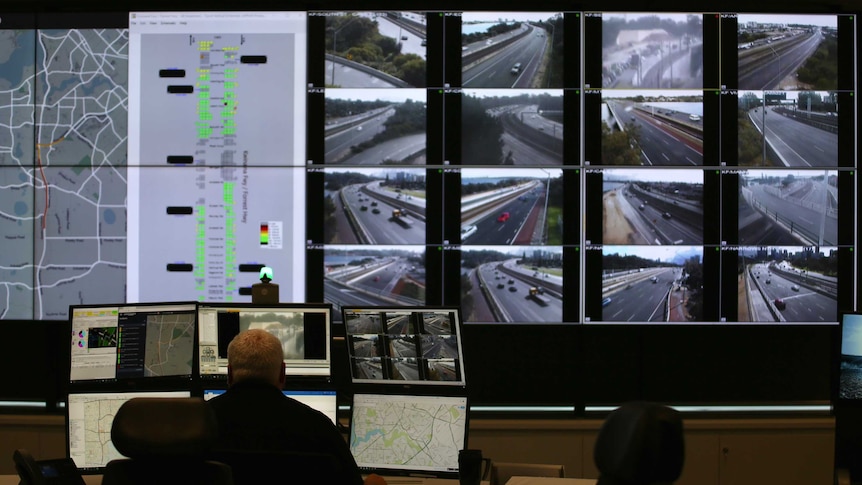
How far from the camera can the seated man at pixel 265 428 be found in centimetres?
227

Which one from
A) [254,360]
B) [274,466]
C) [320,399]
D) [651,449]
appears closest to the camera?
[651,449]

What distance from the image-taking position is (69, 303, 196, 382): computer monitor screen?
3.03m

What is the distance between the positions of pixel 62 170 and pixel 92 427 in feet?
6.99

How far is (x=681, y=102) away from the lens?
4605 mm

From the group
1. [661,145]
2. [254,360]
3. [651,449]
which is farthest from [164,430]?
[661,145]

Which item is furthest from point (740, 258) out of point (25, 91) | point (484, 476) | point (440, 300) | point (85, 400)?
point (25, 91)

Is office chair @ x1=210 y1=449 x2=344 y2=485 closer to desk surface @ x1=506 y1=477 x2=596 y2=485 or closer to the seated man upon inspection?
the seated man

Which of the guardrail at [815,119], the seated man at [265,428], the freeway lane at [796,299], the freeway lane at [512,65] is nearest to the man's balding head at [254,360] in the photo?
the seated man at [265,428]

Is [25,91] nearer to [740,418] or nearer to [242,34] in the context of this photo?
[242,34]

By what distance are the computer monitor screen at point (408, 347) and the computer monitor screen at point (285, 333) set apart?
4.7 inches

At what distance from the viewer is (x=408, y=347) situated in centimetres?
307

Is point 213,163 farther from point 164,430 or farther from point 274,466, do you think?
point 164,430

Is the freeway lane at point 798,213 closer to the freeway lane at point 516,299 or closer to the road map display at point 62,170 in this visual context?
the freeway lane at point 516,299

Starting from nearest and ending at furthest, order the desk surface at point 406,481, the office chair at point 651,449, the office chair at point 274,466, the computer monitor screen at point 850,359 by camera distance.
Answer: the office chair at point 651,449 < the office chair at point 274,466 < the desk surface at point 406,481 < the computer monitor screen at point 850,359
